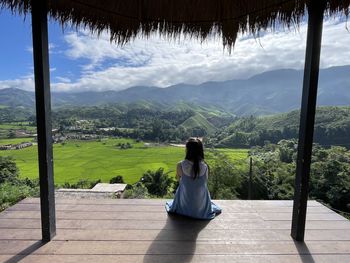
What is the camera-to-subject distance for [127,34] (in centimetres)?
237

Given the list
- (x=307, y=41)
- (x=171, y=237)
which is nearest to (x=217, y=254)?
(x=171, y=237)

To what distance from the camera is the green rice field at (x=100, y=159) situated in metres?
24.2

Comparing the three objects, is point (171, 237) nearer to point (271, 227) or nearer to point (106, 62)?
point (271, 227)

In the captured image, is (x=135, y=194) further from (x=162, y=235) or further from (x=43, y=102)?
(x=43, y=102)

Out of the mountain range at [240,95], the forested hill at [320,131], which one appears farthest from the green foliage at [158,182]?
the mountain range at [240,95]

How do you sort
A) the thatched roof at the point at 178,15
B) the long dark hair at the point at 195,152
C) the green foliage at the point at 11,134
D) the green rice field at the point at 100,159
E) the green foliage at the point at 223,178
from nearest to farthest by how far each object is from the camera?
1. the thatched roof at the point at 178,15
2. the long dark hair at the point at 195,152
3. the green foliage at the point at 223,178
4. the green rice field at the point at 100,159
5. the green foliage at the point at 11,134

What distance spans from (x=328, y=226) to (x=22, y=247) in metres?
2.32

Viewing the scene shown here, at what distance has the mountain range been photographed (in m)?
39.2

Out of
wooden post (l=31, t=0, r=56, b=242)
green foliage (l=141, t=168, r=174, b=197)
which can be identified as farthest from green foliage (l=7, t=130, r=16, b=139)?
wooden post (l=31, t=0, r=56, b=242)

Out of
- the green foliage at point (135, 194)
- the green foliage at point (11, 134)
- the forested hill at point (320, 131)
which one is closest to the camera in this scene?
the green foliage at point (135, 194)

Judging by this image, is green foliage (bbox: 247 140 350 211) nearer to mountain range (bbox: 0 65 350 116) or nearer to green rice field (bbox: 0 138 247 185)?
green rice field (bbox: 0 138 247 185)

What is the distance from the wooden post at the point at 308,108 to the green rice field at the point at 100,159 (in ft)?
65.6

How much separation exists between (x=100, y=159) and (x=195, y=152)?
91.8 ft

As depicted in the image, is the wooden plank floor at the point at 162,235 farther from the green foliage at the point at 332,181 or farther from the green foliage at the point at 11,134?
the green foliage at the point at 11,134
